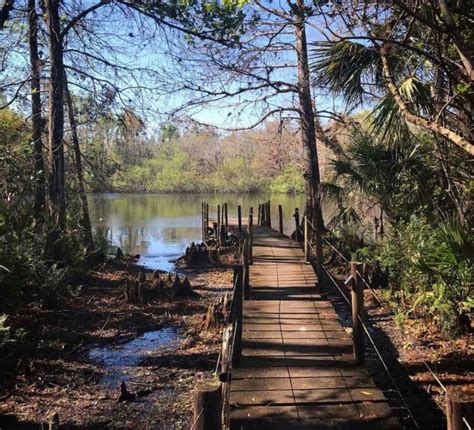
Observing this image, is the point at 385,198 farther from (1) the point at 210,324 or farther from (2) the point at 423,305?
(1) the point at 210,324

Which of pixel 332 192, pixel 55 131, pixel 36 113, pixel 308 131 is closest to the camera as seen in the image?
pixel 55 131

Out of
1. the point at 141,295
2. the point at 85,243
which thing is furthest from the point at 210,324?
the point at 85,243

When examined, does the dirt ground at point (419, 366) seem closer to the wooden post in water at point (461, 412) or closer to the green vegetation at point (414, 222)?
the green vegetation at point (414, 222)

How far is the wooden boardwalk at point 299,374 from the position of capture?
395 cm

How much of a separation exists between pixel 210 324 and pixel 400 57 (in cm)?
501

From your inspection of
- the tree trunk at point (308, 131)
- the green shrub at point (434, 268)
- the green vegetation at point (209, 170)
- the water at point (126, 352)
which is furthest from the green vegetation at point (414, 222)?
the green vegetation at point (209, 170)

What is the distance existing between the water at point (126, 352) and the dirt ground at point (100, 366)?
0.06 meters

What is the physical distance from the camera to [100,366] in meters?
6.74

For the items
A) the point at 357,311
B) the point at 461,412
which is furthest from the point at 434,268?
the point at 461,412

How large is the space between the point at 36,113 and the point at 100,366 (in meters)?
8.83

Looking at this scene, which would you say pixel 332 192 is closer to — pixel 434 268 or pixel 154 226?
pixel 434 268

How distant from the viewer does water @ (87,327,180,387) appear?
651 cm

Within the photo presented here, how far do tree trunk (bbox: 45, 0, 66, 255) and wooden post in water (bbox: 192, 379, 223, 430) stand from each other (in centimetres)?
872

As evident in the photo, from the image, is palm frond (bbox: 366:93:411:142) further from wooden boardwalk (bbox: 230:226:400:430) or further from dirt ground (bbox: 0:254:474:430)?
dirt ground (bbox: 0:254:474:430)
